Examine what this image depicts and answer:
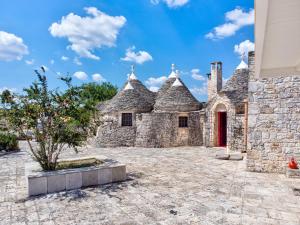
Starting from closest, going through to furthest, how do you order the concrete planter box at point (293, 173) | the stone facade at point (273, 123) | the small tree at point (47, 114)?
the small tree at point (47, 114)
the concrete planter box at point (293, 173)
the stone facade at point (273, 123)

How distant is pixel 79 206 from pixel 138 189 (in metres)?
1.56

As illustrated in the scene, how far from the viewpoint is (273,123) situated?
7.26m

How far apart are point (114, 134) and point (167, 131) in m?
3.48

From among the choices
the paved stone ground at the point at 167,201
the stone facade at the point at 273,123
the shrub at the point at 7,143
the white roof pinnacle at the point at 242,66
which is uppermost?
the white roof pinnacle at the point at 242,66

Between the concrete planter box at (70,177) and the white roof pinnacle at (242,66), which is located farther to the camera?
the white roof pinnacle at (242,66)

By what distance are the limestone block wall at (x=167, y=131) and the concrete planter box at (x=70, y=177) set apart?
781cm

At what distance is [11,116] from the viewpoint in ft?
19.0

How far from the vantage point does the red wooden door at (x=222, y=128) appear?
14.0 meters

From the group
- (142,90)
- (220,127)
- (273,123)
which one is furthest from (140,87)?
(273,123)

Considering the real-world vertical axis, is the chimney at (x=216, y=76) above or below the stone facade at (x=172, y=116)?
above

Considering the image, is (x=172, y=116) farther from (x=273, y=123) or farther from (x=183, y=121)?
(x=273, y=123)

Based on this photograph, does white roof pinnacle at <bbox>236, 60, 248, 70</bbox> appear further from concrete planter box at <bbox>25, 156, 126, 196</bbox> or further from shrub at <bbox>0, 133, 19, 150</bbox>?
shrub at <bbox>0, 133, 19, 150</bbox>

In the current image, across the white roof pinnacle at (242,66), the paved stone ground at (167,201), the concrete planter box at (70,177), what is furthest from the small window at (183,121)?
the concrete planter box at (70,177)

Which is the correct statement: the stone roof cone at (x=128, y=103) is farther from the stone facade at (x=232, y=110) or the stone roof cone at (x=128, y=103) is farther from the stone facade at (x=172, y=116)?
the stone facade at (x=232, y=110)
